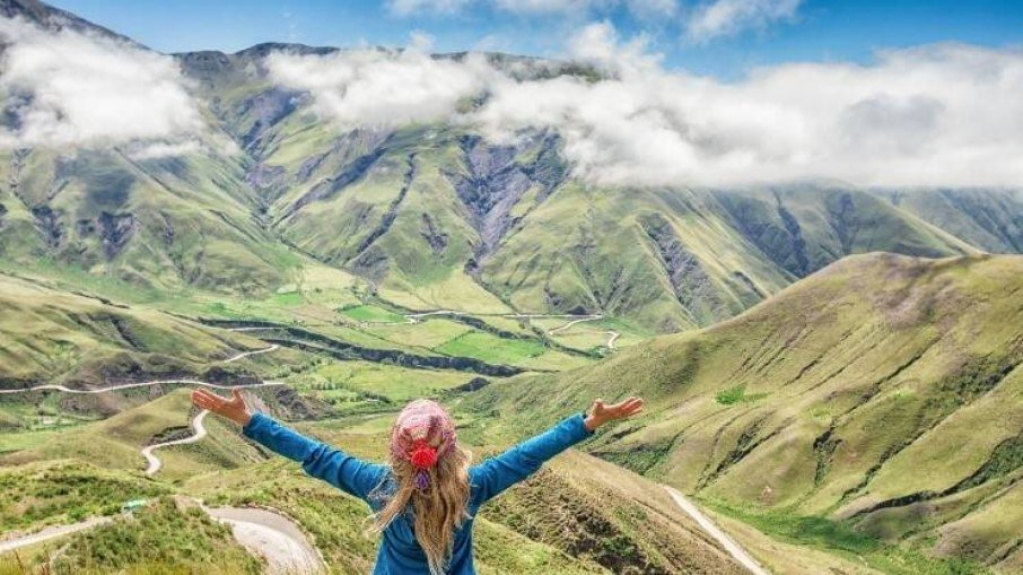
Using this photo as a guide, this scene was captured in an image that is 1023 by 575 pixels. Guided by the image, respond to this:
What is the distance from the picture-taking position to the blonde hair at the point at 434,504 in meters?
12.1

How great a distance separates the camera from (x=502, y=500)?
8688 centimetres

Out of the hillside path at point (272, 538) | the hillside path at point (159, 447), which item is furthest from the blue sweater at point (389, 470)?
the hillside path at point (159, 447)

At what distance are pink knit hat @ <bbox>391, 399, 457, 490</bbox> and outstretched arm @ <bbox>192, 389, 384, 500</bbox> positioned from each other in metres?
0.97

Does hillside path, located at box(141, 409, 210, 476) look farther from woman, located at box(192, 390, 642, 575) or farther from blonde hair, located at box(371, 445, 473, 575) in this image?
blonde hair, located at box(371, 445, 473, 575)

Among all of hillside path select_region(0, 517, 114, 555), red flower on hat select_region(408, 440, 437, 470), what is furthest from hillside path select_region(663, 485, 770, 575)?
red flower on hat select_region(408, 440, 437, 470)

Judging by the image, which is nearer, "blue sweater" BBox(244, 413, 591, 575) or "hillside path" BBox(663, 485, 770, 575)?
"blue sweater" BBox(244, 413, 591, 575)

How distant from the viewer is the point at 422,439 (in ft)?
39.4

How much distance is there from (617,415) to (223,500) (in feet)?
141

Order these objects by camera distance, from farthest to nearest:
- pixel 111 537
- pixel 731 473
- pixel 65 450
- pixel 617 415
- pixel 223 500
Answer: pixel 731 473
pixel 65 450
pixel 223 500
pixel 111 537
pixel 617 415

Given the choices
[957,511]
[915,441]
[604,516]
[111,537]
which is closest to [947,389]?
[915,441]

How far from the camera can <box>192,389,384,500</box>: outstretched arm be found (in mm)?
12992

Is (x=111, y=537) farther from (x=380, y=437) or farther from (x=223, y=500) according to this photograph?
(x=380, y=437)

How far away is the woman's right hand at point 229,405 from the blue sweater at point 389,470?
8.1 inches

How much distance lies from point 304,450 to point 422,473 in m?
2.19
